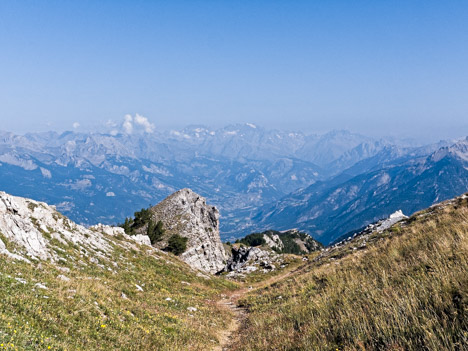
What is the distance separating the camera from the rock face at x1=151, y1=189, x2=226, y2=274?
7306 centimetres

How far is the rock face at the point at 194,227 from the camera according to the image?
73062mm

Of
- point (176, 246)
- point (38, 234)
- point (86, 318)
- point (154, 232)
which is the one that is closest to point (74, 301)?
point (86, 318)

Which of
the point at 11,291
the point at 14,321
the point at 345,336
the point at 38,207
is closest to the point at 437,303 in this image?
the point at 345,336

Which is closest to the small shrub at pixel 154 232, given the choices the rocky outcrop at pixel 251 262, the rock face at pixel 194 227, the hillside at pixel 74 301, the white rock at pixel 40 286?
the rock face at pixel 194 227

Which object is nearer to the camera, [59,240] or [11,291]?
[11,291]

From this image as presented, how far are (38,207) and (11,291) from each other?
21.2 metres

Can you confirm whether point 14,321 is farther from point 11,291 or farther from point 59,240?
point 59,240

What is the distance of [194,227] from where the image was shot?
80.9 m

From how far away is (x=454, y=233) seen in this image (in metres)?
13.3

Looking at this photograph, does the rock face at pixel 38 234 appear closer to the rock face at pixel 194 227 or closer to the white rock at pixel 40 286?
the white rock at pixel 40 286

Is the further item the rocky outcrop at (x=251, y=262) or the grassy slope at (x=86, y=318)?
the rocky outcrop at (x=251, y=262)

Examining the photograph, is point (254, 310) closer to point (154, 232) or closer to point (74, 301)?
point (74, 301)

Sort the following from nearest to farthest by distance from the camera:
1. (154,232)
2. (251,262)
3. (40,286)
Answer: (40,286) → (154,232) → (251,262)

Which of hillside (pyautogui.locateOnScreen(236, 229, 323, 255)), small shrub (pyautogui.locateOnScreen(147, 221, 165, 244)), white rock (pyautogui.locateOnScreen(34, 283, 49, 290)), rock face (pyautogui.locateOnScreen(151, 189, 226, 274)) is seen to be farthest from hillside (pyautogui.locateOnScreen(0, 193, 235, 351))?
hillside (pyautogui.locateOnScreen(236, 229, 323, 255))
